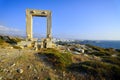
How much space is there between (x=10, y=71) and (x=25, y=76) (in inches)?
41.4

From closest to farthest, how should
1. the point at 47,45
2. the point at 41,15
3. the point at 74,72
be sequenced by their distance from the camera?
the point at 74,72
the point at 47,45
the point at 41,15

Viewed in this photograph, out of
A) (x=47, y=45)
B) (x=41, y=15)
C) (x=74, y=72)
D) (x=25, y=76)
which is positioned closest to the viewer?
(x=25, y=76)

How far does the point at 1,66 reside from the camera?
11141mm

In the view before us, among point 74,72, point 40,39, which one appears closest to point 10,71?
point 74,72

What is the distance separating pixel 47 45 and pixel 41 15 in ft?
14.2

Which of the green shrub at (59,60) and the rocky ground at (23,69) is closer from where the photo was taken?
the rocky ground at (23,69)

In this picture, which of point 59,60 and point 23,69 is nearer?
point 23,69

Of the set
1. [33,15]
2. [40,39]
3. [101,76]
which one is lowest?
[101,76]

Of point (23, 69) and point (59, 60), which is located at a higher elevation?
point (59, 60)

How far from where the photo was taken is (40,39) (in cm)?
2431

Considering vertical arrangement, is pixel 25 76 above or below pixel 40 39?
below

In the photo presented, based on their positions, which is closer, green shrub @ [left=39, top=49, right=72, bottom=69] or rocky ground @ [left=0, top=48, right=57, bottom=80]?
rocky ground @ [left=0, top=48, right=57, bottom=80]

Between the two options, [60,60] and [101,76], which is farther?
[60,60]

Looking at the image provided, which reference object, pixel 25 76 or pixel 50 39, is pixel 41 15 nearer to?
pixel 50 39
